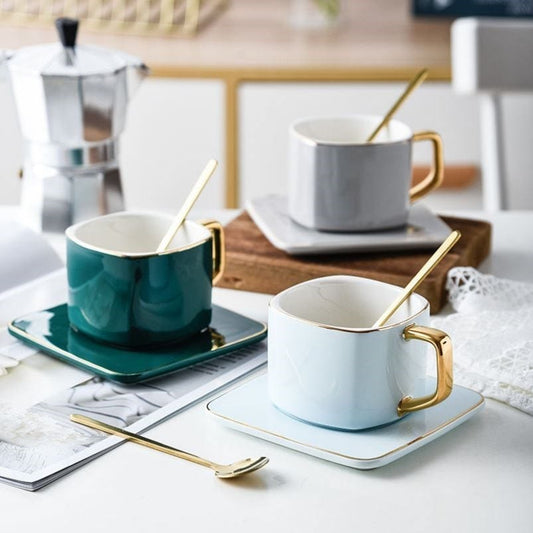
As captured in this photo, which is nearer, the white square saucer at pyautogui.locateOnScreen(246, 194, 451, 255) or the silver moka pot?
the white square saucer at pyautogui.locateOnScreen(246, 194, 451, 255)

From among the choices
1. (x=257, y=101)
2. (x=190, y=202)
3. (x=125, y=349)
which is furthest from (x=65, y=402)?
(x=257, y=101)

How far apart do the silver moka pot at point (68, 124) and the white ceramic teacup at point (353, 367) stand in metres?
0.50

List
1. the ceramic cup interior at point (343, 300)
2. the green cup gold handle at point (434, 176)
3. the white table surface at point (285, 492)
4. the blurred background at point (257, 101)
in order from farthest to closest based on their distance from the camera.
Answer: the blurred background at point (257, 101) → the green cup gold handle at point (434, 176) → the ceramic cup interior at point (343, 300) → the white table surface at point (285, 492)

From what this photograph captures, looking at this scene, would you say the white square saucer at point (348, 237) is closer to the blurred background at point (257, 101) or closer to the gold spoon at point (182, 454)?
the gold spoon at point (182, 454)

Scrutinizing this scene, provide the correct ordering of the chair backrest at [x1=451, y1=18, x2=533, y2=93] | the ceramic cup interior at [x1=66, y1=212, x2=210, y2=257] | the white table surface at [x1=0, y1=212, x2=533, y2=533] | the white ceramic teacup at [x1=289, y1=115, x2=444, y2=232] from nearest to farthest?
the white table surface at [x1=0, y1=212, x2=533, y2=533] → the ceramic cup interior at [x1=66, y1=212, x2=210, y2=257] → the white ceramic teacup at [x1=289, y1=115, x2=444, y2=232] → the chair backrest at [x1=451, y1=18, x2=533, y2=93]

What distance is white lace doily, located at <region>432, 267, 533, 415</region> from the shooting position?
0.78m

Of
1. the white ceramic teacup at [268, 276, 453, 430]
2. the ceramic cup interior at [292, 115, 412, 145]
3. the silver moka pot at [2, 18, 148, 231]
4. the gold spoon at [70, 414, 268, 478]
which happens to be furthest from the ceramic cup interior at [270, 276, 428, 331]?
the silver moka pot at [2, 18, 148, 231]

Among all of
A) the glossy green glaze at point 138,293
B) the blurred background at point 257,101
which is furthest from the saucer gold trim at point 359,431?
the blurred background at point 257,101

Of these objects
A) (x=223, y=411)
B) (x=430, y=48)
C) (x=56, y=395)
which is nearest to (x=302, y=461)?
(x=223, y=411)

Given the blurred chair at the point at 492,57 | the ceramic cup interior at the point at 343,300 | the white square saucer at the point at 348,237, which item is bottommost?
the white square saucer at the point at 348,237

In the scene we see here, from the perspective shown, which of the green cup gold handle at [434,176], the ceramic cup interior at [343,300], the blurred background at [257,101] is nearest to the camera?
the ceramic cup interior at [343,300]

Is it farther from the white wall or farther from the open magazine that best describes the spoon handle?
the white wall

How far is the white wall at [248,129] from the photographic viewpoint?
2.21 meters

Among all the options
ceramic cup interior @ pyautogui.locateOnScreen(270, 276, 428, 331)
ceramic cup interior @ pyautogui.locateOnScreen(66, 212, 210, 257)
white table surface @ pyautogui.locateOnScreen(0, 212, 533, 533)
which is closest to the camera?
white table surface @ pyautogui.locateOnScreen(0, 212, 533, 533)
